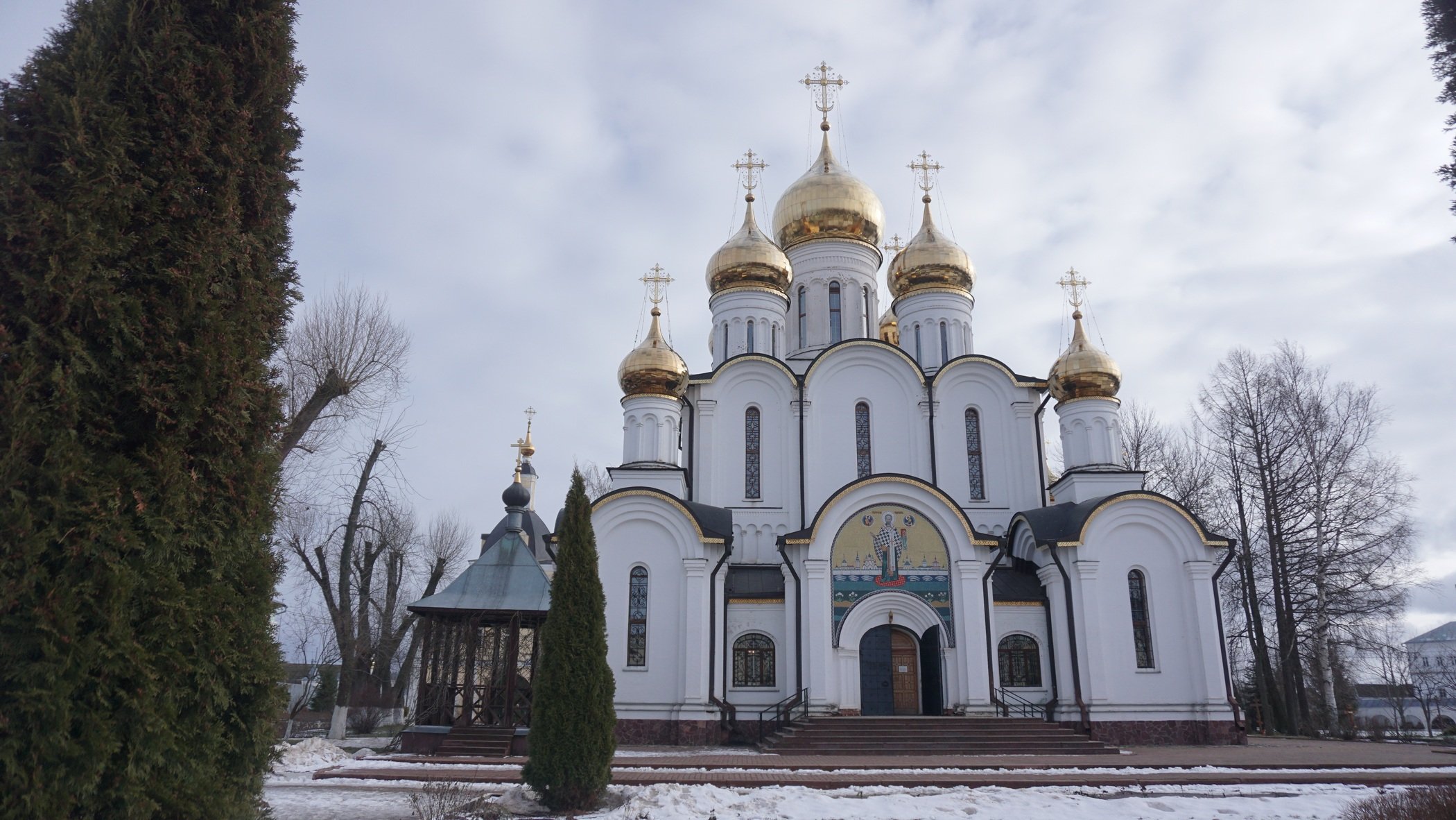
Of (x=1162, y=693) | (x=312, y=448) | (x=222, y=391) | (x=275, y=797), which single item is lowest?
(x=275, y=797)

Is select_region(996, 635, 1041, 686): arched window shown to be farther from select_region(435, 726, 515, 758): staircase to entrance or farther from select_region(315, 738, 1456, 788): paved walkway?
select_region(435, 726, 515, 758): staircase to entrance

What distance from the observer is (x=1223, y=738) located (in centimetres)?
1559

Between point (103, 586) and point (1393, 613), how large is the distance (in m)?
22.2

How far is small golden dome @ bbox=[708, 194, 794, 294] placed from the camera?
Answer: 21.6 metres

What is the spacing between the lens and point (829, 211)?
22.7 m

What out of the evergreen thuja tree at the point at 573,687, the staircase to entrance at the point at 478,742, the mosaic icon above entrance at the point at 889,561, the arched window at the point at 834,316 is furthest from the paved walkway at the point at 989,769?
the arched window at the point at 834,316

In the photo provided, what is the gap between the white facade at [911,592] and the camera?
15.9 metres

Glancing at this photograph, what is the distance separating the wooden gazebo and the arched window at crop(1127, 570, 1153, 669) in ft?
33.4

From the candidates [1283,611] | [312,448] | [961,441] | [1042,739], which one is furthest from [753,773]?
[1283,611]

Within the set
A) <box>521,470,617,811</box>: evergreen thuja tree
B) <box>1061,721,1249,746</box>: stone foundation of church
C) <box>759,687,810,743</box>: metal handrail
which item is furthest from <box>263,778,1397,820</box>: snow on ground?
<box>1061,721,1249,746</box>: stone foundation of church

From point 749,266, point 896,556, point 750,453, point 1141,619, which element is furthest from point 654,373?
point 1141,619

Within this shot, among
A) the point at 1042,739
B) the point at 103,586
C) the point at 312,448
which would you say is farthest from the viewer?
the point at 1042,739

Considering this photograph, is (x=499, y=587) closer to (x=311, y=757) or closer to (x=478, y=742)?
(x=478, y=742)

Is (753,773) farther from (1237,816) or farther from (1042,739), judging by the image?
(1042,739)
